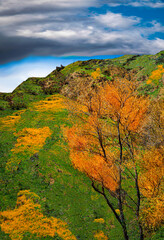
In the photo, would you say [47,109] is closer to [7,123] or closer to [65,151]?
[7,123]

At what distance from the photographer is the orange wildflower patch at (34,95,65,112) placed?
46469 mm

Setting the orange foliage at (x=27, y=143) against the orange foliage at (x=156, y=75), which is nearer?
the orange foliage at (x=27, y=143)

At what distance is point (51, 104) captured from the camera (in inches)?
1970

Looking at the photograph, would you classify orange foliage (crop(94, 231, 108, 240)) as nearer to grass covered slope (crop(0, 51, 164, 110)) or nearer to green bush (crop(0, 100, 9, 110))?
grass covered slope (crop(0, 51, 164, 110))

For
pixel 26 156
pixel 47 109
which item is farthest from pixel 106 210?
pixel 47 109

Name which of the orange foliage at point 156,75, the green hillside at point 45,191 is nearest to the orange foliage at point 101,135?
the green hillside at point 45,191

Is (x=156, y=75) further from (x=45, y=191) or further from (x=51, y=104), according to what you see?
(x=45, y=191)

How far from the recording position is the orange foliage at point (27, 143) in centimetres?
2612

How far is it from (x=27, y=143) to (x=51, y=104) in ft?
70.5

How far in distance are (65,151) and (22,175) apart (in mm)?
8919

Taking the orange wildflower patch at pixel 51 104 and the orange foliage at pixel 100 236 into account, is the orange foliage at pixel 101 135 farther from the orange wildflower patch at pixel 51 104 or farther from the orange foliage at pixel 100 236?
the orange wildflower patch at pixel 51 104

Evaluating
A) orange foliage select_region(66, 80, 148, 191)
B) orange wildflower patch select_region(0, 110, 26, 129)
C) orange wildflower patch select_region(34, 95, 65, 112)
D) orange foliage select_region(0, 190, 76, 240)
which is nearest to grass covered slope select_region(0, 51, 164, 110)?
orange wildflower patch select_region(34, 95, 65, 112)

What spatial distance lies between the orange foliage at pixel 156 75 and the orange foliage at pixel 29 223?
208ft

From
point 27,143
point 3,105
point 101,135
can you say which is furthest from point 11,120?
point 101,135
